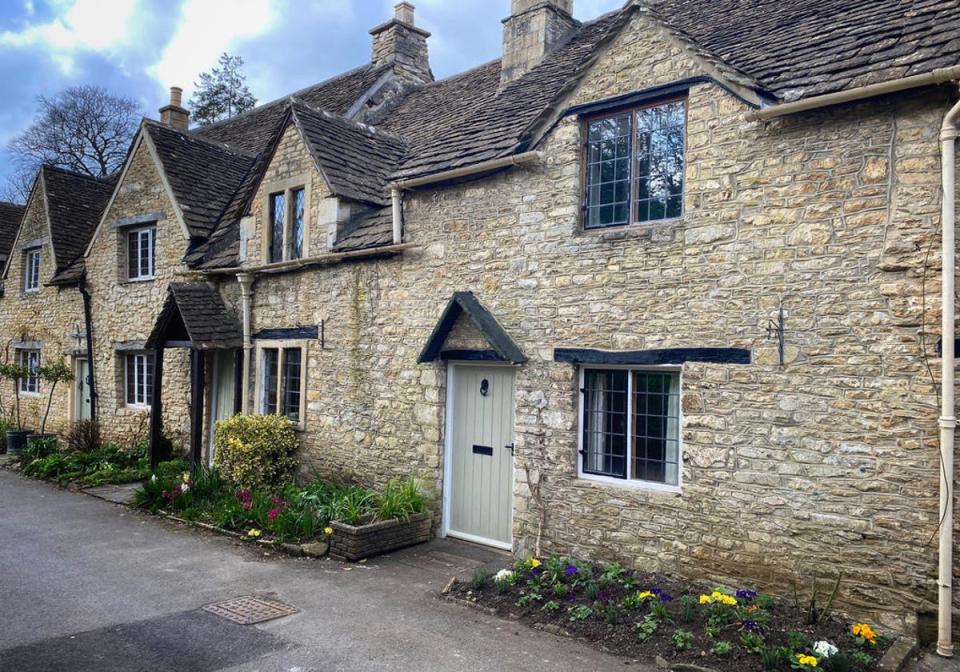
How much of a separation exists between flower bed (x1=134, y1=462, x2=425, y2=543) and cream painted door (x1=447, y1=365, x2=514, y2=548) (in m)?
0.62

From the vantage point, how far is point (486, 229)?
9.65m

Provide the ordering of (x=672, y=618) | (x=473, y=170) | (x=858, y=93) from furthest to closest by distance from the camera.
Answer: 1. (x=473, y=170)
2. (x=672, y=618)
3. (x=858, y=93)

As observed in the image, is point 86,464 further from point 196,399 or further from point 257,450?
point 257,450

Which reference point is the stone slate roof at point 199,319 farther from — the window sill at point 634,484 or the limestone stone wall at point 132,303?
the window sill at point 634,484

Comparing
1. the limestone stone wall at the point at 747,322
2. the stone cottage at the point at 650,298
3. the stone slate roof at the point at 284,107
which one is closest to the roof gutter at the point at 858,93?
the stone cottage at the point at 650,298

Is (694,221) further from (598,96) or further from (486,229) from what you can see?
(486,229)

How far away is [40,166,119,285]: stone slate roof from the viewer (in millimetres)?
19234

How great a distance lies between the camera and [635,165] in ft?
27.7

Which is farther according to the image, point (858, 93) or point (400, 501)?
point (400, 501)

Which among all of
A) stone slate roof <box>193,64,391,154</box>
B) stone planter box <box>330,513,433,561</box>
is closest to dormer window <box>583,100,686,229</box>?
stone planter box <box>330,513,433,561</box>

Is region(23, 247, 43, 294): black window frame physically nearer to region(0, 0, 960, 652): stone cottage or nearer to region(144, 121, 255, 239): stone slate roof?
region(144, 121, 255, 239): stone slate roof

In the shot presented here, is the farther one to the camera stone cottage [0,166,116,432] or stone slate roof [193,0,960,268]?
stone cottage [0,166,116,432]

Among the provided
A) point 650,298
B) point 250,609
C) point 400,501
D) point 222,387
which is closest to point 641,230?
point 650,298

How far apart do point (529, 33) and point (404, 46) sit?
6.78 meters
